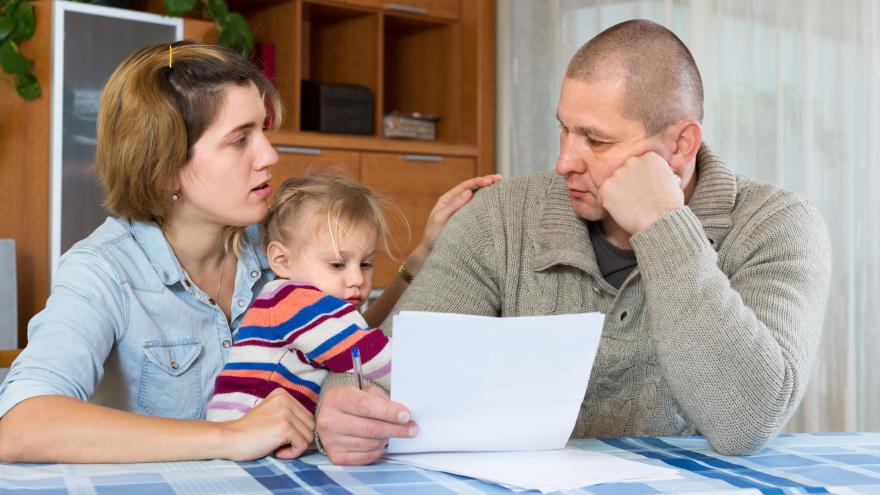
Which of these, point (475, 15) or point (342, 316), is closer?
point (342, 316)

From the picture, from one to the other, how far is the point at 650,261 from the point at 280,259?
704mm

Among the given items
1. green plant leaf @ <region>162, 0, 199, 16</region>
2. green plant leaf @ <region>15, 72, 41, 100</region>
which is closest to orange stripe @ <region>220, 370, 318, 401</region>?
green plant leaf @ <region>15, 72, 41, 100</region>

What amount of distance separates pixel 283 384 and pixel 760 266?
74cm

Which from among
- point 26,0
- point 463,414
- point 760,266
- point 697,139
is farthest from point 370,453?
point 26,0

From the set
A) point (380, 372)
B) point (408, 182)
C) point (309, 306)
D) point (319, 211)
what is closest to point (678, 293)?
point (380, 372)

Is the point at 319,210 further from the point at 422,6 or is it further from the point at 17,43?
the point at 422,6

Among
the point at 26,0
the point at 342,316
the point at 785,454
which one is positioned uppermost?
the point at 26,0

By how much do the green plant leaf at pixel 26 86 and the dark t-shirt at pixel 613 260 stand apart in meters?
2.19

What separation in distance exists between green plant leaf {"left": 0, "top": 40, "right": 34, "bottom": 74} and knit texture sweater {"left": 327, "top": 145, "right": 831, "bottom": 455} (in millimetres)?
1937

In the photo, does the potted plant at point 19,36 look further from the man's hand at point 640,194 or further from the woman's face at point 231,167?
the man's hand at point 640,194

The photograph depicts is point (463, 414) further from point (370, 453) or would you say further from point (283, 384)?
point (283, 384)

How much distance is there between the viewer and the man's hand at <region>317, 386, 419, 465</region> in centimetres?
123

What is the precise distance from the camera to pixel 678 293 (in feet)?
4.58

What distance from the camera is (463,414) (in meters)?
1.25
